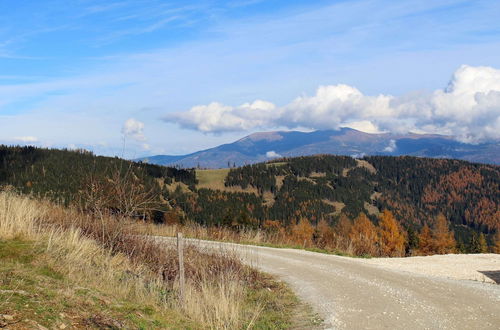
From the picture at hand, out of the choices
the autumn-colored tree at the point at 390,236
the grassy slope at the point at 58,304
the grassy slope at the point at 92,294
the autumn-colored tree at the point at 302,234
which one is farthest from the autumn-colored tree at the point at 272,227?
the autumn-colored tree at the point at 390,236

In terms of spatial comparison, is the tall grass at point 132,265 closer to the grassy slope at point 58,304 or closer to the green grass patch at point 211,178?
the grassy slope at point 58,304

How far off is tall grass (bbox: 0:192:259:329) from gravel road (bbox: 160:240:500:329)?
2013mm

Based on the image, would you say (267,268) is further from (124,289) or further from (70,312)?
(70,312)

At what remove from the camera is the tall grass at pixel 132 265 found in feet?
31.8

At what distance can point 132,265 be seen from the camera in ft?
44.4

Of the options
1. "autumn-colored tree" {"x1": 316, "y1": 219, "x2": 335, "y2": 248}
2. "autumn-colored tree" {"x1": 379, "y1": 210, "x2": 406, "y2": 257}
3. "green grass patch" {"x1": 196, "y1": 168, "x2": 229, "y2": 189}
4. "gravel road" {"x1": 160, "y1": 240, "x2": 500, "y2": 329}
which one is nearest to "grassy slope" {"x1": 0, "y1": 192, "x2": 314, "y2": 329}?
"gravel road" {"x1": 160, "y1": 240, "x2": 500, "y2": 329}

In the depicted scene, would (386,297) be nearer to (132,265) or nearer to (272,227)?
(132,265)

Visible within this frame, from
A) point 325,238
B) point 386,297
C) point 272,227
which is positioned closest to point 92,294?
point 386,297

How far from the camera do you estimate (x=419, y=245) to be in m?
103

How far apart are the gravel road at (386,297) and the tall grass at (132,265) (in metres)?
2.01

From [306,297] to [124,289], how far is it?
18.4 feet

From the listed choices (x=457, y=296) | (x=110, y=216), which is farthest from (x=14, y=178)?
(x=457, y=296)

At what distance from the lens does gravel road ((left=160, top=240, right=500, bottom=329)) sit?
10.3m

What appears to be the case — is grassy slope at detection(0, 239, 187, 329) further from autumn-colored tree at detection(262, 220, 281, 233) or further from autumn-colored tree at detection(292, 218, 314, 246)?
autumn-colored tree at detection(262, 220, 281, 233)
